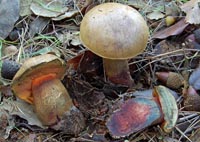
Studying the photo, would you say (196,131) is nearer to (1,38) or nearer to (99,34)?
(99,34)

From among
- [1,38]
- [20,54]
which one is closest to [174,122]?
[20,54]

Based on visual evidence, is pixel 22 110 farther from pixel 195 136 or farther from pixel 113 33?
pixel 195 136

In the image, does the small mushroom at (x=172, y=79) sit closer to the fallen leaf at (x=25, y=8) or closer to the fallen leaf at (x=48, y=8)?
the fallen leaf at (x=48, y=8)

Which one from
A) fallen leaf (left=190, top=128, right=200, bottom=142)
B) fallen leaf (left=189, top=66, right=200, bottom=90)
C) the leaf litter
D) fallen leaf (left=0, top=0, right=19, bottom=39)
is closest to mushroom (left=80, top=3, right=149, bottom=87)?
the leaf litter

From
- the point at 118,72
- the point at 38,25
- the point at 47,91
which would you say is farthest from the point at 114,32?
the point at 38,25

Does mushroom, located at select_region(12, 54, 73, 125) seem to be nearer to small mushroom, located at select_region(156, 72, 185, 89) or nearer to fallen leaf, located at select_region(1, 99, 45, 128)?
fallen leaf, located at select_region(1, 99, 45, 128)

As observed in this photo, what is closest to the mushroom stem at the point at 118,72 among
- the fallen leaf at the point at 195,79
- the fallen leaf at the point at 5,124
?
the fallen leaf at the point at 195,79

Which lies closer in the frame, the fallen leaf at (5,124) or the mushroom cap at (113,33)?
the mushroom cap at (113,33)
